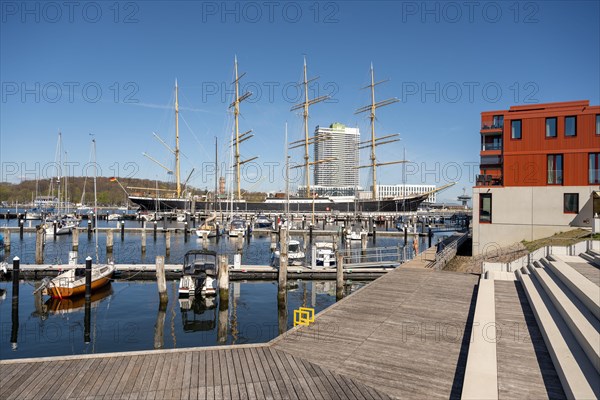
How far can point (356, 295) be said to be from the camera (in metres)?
15.4

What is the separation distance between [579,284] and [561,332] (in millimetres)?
2797

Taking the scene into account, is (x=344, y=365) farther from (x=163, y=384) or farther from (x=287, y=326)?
(x=287, y=326)

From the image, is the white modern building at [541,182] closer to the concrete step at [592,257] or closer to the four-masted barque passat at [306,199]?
the concrete step at [592,257]

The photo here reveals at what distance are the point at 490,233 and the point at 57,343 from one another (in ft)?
86.1

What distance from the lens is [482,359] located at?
876 centimetres

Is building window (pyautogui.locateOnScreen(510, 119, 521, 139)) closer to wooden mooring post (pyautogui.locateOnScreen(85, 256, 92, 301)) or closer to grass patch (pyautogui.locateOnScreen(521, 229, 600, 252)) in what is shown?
grass patch (pyautogui.locateOnScreen(521, 229, 600, 252))

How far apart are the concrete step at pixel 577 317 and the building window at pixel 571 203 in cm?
1504

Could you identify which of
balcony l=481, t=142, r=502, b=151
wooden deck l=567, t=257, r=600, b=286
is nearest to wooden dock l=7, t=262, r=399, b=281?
wooden deck l=567, t=257, r=600, b=286

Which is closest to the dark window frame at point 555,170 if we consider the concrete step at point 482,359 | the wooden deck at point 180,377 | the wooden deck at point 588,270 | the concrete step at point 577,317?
the wooden deck at point 588,270

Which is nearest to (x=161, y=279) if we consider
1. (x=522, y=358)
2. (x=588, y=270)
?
(x=522, y=358)

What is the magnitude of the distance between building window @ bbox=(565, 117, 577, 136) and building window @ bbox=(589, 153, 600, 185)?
179 cm

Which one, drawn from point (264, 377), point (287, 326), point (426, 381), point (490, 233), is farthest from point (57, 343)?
point (490, 233)

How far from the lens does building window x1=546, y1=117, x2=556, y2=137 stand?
90.0ft

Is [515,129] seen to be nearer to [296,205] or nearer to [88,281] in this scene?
[88,281]
